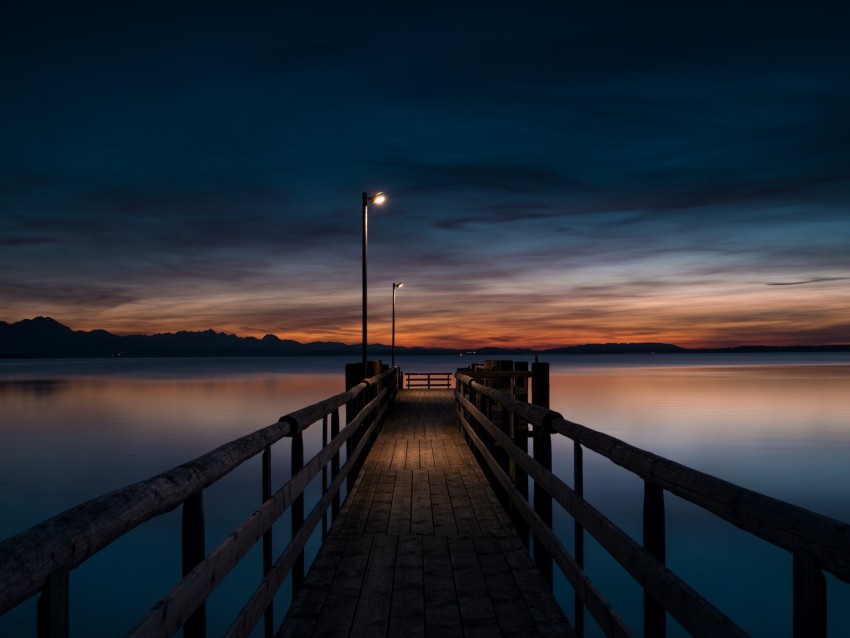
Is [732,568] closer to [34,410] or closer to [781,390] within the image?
[34,410]

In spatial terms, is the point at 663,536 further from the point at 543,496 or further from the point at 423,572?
the point at 423,572

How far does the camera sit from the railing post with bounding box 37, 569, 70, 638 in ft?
5.36

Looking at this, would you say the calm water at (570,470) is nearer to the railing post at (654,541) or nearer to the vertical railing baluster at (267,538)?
the vertical railing baluster at (267,538)

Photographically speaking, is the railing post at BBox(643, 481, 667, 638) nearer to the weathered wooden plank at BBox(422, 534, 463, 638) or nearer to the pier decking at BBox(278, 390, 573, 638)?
the pier decking at BBox(278, 390, 573, 638)

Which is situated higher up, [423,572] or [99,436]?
[423,572]

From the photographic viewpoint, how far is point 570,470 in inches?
1043

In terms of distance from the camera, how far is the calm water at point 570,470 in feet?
51.8

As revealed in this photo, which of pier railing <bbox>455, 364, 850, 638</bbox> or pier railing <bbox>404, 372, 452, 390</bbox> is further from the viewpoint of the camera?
pier railing <bbox>404, 372, 452, 390</bbox>

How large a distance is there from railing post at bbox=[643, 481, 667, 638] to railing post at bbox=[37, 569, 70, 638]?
6.94 ft

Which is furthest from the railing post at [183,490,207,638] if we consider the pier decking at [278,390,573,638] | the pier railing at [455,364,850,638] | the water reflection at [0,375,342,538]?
the water reflection at [0,375,342,538]

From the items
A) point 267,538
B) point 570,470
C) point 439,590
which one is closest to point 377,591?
point 439,590

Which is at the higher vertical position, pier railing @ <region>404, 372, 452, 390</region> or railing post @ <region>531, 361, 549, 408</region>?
railing post @ <region>531, 361, 549, 408</region>

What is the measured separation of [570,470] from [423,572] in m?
22.2

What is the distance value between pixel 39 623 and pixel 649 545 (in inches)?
89.7
